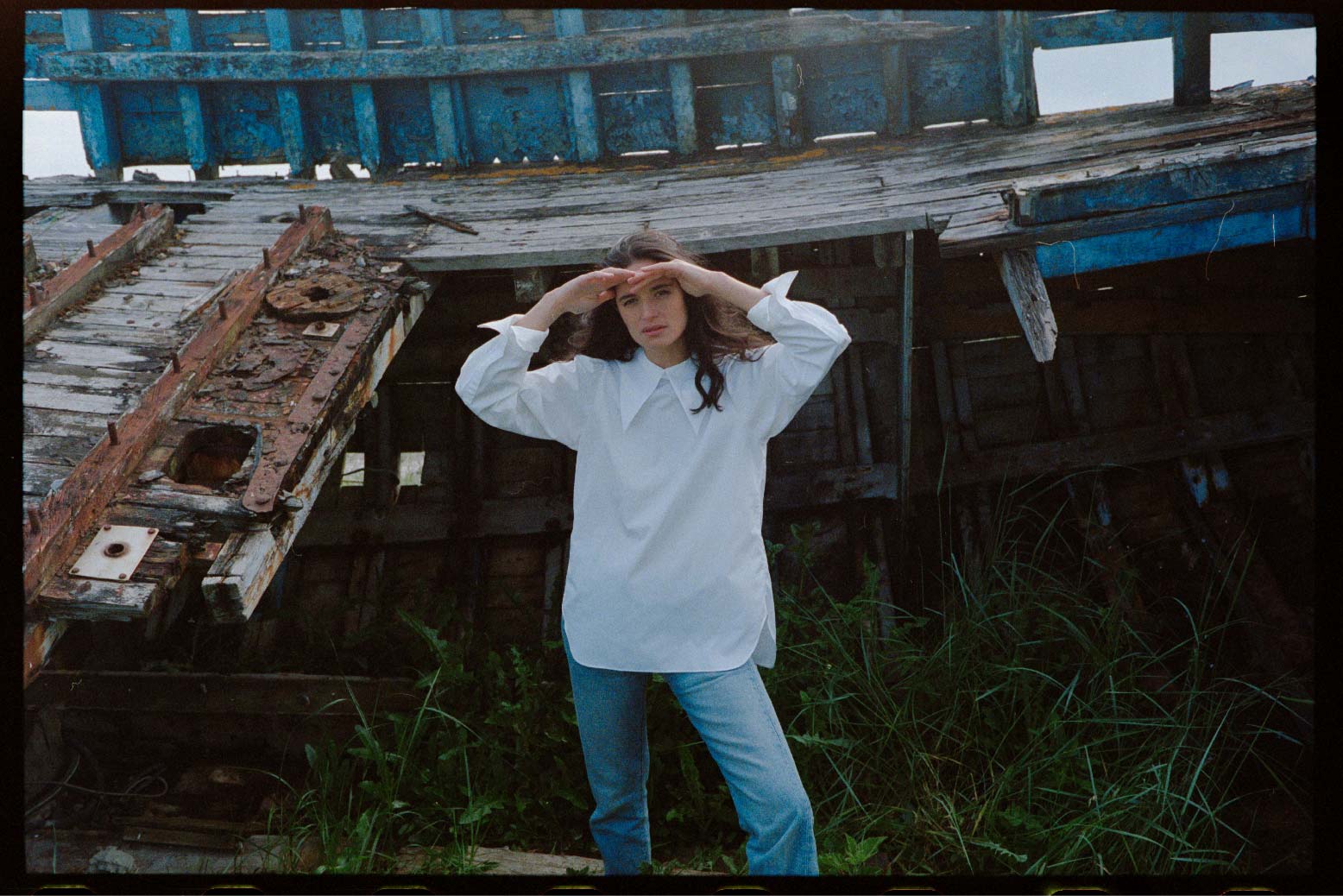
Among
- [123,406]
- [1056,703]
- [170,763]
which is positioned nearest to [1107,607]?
[1056,703]

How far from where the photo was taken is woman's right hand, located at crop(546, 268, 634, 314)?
201cm

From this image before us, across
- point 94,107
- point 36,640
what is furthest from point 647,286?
point 94,107

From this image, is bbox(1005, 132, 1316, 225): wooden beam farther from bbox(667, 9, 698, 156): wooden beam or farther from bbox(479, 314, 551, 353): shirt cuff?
bbox(667, 9, 698, 156): wooden beam

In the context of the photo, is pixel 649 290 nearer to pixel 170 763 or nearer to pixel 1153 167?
pixel 1153 167

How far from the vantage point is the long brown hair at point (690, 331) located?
6.47 ft

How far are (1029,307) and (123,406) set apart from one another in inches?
94.0

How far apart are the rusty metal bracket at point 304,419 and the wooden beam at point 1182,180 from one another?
187cm

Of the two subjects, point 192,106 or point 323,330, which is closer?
point 323,330

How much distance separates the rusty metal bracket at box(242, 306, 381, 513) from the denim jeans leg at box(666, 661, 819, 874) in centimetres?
111

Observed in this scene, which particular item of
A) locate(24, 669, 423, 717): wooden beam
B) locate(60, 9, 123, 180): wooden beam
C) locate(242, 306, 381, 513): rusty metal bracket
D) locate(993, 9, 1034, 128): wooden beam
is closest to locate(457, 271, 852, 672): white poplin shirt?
locate(242, 306, 381, 513): rusty metal bracket

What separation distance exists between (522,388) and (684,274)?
16.9 inches

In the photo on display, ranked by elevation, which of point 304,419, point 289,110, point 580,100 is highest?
point 289,110

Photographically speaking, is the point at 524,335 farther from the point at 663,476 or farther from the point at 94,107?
the point at 94,107

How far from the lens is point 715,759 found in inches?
75.6
